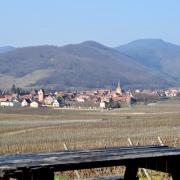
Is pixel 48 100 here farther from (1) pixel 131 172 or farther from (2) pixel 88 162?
(2) pixel 88 162

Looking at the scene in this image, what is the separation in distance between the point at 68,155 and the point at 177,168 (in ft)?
5.11

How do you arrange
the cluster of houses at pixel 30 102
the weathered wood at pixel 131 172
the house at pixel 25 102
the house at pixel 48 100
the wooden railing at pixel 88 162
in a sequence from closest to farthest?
the wooden railing at pixel 88 162 < the weathered wood at pixel 131 172 < the cluster of houses at pixel 30 102 < the house at pixel 25 102 < the house at pixel 48 100

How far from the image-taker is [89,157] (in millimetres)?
7957

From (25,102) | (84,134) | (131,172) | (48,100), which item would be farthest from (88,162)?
(48,100)

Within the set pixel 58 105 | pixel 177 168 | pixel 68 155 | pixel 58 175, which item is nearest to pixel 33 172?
pixel 68 155

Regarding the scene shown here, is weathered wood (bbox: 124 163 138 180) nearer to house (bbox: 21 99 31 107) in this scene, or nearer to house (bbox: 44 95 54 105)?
house (bbox: 21 99 31 107)

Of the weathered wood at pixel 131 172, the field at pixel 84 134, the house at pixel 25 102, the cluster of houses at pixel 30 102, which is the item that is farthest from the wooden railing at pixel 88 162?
the house at pixel 25 102

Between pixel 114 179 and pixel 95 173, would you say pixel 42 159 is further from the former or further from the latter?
pixel 95 173

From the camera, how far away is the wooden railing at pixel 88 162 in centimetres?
750

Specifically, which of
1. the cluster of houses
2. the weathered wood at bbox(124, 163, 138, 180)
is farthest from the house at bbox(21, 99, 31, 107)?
the weathered wood at bbox(124, 163, 138, 180)

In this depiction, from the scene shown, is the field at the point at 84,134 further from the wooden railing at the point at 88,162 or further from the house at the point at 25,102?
the house at the point at 25,102

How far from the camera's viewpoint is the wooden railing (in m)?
7.50

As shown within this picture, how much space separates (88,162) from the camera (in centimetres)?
785

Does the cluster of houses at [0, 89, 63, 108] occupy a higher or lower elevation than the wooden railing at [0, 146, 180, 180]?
lower
